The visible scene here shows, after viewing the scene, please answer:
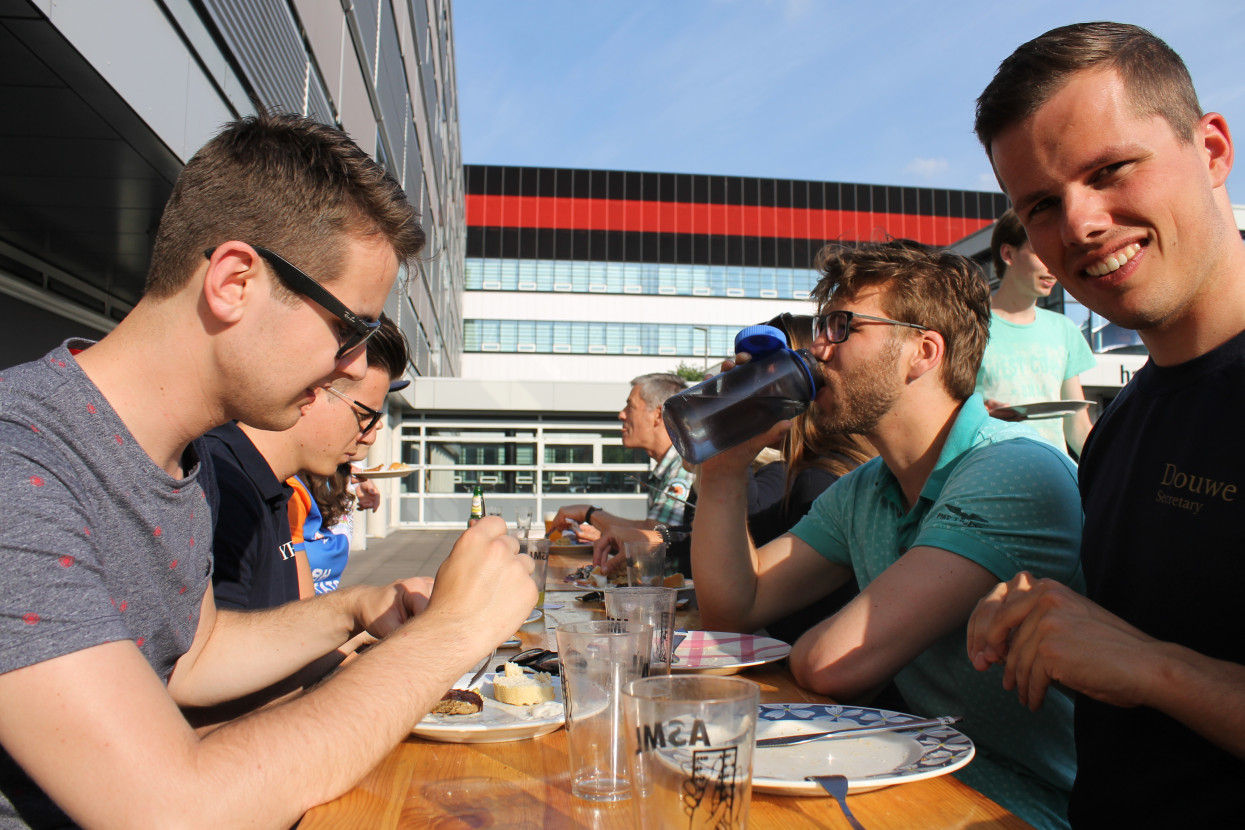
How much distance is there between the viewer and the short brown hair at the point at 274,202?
4.73 ft

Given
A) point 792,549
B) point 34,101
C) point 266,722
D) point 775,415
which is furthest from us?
point 34,101

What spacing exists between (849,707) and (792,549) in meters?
1.18

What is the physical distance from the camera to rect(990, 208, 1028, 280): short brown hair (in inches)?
166

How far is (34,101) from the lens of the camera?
3.12m

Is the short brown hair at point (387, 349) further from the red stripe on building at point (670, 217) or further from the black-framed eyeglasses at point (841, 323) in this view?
the red stripe on building at point (670, 217)

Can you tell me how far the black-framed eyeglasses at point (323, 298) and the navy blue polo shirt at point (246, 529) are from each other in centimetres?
77

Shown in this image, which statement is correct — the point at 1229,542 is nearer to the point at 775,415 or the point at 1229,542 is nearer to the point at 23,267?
the point at 775,415

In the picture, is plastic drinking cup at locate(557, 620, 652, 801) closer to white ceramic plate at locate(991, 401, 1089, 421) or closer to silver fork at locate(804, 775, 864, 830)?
silver fork at locate(804, 775, 864, 830)

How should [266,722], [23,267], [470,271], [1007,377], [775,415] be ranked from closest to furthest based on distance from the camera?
[266,722]
[775,415]
[1007,377]
[23,267]
[470,271]

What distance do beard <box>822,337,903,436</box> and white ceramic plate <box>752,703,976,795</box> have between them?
1035 mm

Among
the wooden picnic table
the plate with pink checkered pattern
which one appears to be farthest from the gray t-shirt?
the plate with pink checkered pattern

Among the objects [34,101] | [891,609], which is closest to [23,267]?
[34,101]

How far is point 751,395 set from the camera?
2.24m

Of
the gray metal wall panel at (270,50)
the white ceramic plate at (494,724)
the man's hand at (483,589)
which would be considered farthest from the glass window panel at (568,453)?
the man's hand at (483,589)
